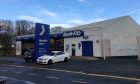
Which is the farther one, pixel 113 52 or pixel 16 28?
pixel 16 28

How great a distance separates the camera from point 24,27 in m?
96.1

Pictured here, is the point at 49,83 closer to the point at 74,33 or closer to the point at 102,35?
the point at 102,35

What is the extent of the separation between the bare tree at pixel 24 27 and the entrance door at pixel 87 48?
190 ft

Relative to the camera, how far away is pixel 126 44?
131 feet

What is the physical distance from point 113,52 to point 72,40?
7125 mm

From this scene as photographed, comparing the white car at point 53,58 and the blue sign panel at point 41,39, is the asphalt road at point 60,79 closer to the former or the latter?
the white car at point 53,58

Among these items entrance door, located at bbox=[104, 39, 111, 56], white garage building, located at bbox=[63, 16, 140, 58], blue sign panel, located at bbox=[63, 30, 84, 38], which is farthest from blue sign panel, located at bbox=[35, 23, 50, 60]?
entrance door, located at bbox=[104, 39, 111, 56]

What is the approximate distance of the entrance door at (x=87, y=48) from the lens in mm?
37706

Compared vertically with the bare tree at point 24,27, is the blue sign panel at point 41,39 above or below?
below

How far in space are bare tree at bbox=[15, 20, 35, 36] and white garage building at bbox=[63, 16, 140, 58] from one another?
55.2 meters

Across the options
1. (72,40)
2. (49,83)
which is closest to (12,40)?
(72,40)

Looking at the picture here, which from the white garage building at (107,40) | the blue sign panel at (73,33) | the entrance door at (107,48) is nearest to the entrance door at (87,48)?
the white garage building at (107,40)

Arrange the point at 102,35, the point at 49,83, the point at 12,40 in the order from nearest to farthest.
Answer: the point at 49,83
the point at 102,35
the point at 12,40

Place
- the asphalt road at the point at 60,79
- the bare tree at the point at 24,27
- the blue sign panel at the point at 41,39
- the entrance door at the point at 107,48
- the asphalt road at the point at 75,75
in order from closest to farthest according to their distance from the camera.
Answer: the asphalt road at the point at 60,79, the asphalt road at the point at 75,75, the blue sign panel at the point at 41,39, the entrance door at the point at 107,48, the bare tree at the point at 24,27
